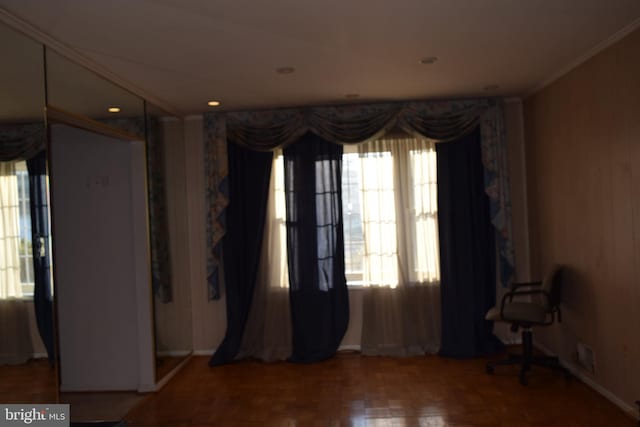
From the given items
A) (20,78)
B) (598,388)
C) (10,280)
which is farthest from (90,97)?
(598,388)

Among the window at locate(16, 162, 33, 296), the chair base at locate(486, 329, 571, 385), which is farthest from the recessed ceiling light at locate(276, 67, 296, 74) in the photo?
the chair base at locate(486, 329, 571, 385)

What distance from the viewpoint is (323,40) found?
321cm

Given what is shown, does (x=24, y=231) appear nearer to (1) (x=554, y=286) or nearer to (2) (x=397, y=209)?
(2) (x=397, y=209)

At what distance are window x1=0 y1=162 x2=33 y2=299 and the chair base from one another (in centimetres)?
367

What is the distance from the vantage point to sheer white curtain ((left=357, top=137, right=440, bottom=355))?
17.3 feet

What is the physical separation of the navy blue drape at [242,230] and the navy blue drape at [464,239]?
1829 millimetres

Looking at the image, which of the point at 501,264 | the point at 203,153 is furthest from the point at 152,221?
the point at 501,264

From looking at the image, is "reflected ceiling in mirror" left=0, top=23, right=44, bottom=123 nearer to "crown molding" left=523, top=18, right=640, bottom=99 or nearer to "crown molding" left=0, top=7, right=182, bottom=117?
"crown molding" left=0, top=7, right=182, bottom=117

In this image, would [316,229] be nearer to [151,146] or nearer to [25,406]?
[151,146]

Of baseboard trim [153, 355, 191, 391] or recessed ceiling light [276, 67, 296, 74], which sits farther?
baseboard trim [153, 355, 191, 391]

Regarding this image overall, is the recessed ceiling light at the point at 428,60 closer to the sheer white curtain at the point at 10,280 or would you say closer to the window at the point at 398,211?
the window at the point at 398,211

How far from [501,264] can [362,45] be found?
9.50 feet

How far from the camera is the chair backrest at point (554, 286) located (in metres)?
4.25

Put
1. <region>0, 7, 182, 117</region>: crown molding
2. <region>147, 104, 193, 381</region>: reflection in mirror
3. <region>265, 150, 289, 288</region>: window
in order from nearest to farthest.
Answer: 1. <region>0, 7, 182, 117</region>: crown molding
2. <region>147, 104, 193, 381</region>: reflection in mirror
3. <region>265, 150, 289, 288</region>: window
